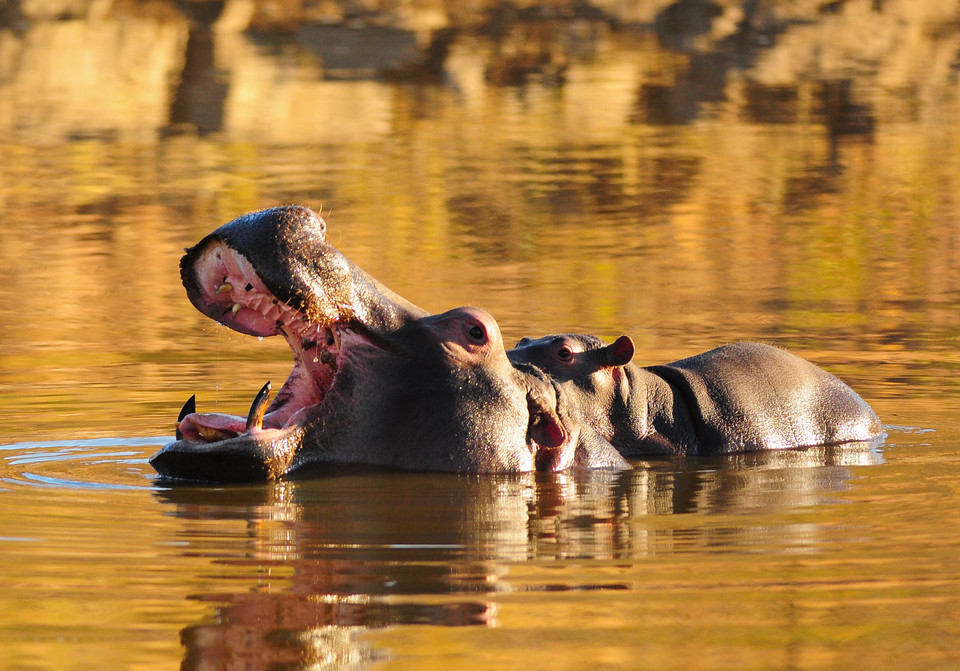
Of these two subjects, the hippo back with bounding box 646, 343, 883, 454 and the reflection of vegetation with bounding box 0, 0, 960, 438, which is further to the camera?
the reflection of vegetation with bounding box 0, 0, 960, 438

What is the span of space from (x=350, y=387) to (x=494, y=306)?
18.5ft

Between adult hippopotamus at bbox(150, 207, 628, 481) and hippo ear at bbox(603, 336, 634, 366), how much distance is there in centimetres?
94

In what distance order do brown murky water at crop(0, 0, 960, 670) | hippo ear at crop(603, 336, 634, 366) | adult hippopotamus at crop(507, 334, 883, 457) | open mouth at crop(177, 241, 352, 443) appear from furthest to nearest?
adult hippopotamus at crop(507, 334, 883, 457)
hippo ear at crop(603, 336, 634, 366)
open mouth at crop(177, 241, 352, 443)
brown murky water at crop(0, 0, 960, 670)

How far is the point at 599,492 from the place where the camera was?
7309 mm

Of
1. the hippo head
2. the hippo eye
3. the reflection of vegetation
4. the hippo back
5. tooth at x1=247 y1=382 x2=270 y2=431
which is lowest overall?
the reflection of vegetation

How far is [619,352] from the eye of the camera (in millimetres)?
8375

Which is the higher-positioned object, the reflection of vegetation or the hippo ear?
the hippo ear

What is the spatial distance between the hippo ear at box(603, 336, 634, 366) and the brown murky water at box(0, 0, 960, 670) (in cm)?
52

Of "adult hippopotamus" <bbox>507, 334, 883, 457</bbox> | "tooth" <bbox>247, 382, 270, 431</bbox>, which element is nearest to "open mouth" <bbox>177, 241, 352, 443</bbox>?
"tooth" <bbox>247, 382, 270, 431</bbox>

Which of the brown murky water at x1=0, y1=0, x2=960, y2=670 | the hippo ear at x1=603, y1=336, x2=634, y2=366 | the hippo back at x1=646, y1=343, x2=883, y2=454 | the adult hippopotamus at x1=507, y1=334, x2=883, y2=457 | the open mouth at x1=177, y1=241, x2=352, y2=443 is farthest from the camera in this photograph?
the hippo back at x1=646, y1=343, x2=883, y2=454

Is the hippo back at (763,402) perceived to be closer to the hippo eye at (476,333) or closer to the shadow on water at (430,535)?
the shadow on water at (430,535)

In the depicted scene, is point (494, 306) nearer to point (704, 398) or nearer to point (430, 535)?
point (704, 398)

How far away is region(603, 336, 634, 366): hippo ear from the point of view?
8328 mm

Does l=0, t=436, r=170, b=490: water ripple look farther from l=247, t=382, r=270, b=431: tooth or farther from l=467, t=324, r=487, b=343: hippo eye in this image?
l=467, t=324, r=487, b=343: hippo eye
